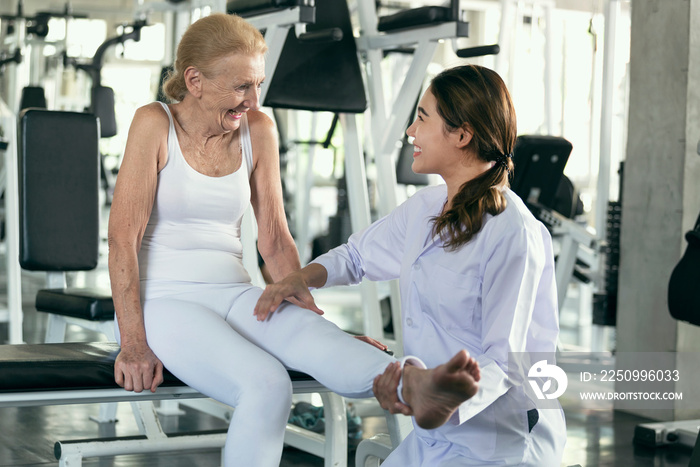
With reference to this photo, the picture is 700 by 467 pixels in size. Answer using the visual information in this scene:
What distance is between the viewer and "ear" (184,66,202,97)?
1746 millimetres

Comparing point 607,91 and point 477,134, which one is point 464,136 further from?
point 607,91

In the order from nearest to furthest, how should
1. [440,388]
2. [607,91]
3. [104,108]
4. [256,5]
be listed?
1. [440,388]
2. [256,5]
3. [104,108]
4. [607,91]

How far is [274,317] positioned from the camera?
1663 millimetres

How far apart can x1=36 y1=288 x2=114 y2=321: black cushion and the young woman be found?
4.03 ft

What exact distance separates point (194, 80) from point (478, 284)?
0.73 m

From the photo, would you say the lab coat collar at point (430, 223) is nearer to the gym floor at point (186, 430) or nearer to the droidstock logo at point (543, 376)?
the droidstock logo at point (543, 376)

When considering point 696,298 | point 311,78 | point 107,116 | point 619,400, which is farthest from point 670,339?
point 107,116

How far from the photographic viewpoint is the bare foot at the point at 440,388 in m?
1.18

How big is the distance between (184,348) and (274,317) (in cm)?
18

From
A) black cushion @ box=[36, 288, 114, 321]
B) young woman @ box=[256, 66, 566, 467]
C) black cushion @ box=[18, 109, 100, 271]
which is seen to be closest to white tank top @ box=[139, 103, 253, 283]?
young woman @ box=[256, 66, 566, 467]

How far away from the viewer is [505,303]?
1.37 m

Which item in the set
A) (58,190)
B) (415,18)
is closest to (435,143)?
(58,190)

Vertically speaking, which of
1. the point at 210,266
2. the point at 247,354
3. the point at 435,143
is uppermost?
the point at 435,143

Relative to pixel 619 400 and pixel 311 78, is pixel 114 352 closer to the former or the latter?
pixel 311 78
